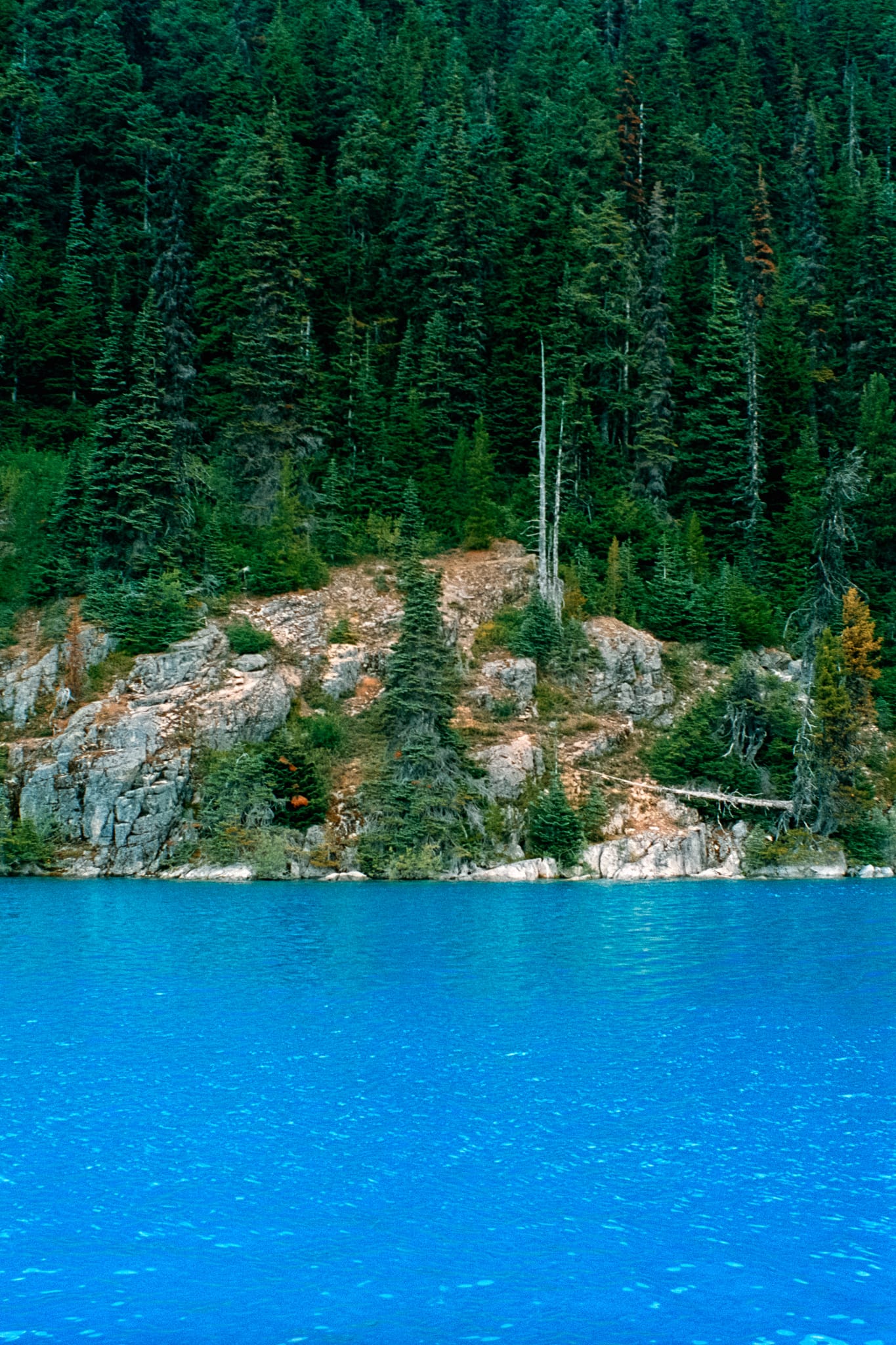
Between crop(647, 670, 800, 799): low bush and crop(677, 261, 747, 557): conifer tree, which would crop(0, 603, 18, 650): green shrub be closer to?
crop(647, 670, 800, 799): low bush

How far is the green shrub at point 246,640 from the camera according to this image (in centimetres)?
5091

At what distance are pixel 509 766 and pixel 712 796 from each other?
8207mm

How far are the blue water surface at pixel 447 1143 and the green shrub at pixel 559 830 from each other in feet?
56.5

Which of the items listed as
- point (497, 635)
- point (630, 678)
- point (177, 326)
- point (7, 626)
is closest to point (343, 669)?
point (497, 635)

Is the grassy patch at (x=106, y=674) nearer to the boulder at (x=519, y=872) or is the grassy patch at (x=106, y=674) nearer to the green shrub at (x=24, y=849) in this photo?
the green shrub at (x=24, y=849)

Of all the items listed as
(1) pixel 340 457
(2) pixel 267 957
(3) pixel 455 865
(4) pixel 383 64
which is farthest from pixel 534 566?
(4) pixel 383 64

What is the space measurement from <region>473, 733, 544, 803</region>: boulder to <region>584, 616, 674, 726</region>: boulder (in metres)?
5.23

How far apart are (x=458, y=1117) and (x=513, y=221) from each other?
61.4 meters

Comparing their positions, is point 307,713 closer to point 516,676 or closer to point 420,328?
point 516,676

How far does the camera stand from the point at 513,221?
67750mm

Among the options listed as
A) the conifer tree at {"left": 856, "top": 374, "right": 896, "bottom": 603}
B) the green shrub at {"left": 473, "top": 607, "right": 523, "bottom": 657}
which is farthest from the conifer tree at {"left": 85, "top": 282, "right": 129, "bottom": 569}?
the conifer tree at {"left": 856, "top": 374, "right": 896, "bottom": 603}

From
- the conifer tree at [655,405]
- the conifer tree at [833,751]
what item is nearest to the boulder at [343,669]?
the conifer tree at [833,751]

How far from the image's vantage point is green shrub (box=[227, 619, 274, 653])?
5091cm

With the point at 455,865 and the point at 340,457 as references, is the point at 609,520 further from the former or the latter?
the point at 455,865
